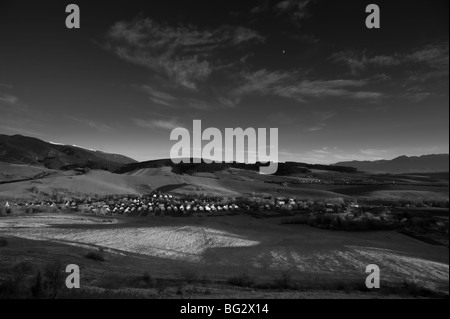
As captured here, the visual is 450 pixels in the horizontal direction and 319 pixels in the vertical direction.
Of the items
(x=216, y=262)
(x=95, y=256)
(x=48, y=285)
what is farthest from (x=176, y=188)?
(x=48, y=285)

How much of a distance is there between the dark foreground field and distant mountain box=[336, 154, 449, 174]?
13.3ft

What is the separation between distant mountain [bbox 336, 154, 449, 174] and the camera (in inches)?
186

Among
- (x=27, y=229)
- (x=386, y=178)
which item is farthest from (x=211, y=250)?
(x=386, y=178)

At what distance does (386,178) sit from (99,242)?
72.9 metres

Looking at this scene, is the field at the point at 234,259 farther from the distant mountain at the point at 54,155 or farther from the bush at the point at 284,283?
the distant mountain at the point at 54,155

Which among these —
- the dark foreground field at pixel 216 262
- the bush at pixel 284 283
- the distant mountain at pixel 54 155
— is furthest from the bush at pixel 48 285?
the distant mountain at pixel 54 155

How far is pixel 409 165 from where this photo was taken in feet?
80.8

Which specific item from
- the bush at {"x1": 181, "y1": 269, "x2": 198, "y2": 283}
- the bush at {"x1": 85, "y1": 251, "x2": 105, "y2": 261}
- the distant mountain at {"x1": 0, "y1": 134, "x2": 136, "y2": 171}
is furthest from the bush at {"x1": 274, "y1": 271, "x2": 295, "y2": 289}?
the distant mountain at {"x1": 0, "y1": 134, "x2": 136, "y2": 171}

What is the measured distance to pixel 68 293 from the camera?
7035mm

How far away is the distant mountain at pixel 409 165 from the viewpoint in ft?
15.5

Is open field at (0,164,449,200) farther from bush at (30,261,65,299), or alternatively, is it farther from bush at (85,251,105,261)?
bush at (30,261,65,299)
